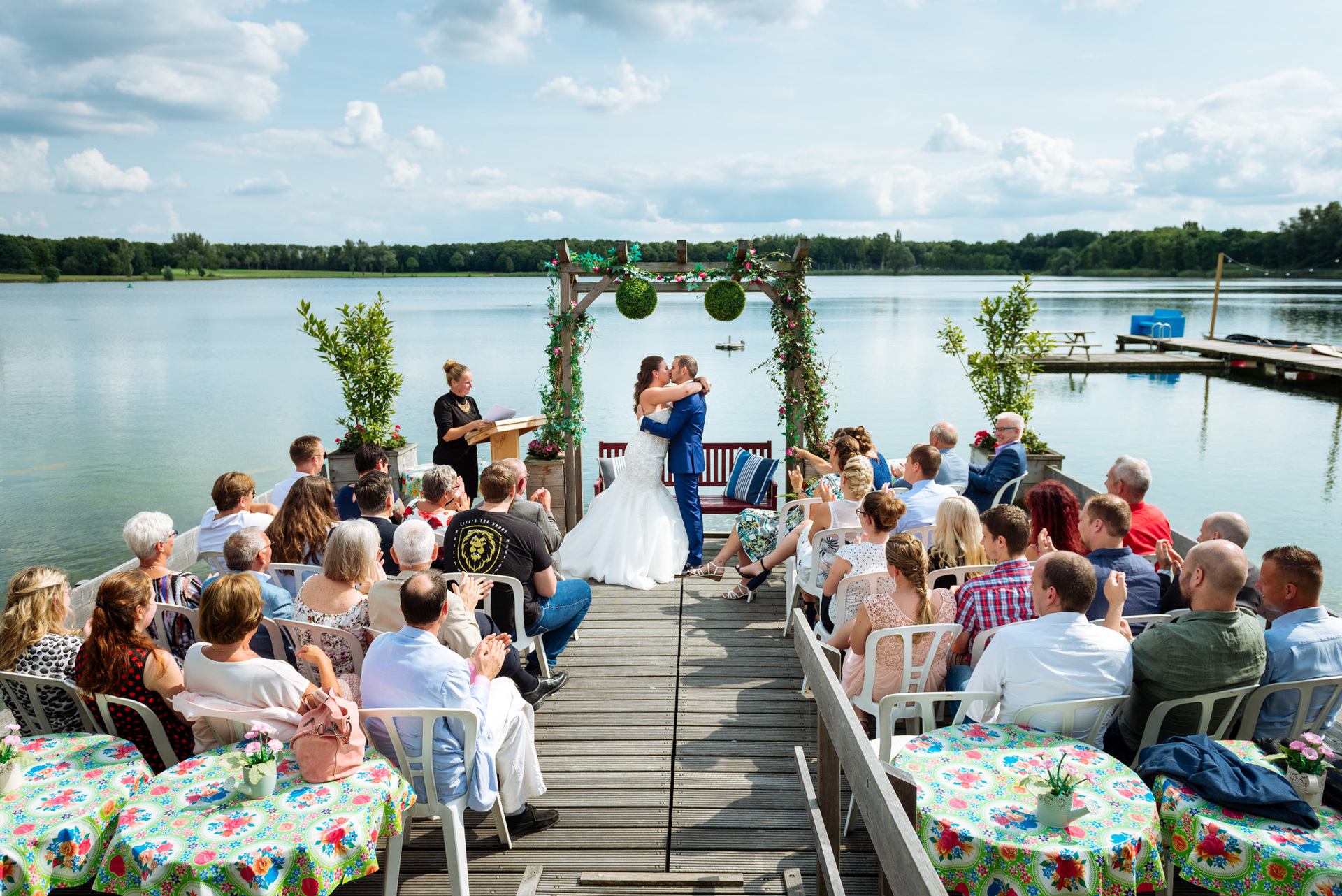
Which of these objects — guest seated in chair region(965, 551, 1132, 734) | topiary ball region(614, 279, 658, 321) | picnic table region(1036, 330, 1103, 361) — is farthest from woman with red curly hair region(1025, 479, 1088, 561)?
picnic table region(1036, 330, 1103, 361)

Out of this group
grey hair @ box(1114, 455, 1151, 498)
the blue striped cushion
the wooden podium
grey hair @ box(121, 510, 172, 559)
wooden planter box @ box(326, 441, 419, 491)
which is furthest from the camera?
wooden planter box @ box(326, 441, 419, 491)

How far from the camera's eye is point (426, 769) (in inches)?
109

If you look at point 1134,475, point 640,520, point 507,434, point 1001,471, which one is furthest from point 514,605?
point 1001,471

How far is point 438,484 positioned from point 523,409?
1797cm

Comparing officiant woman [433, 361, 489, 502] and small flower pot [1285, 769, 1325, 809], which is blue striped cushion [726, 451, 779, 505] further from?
small flower pot [1285, 769, 1325, 809]

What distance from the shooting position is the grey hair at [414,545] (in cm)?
338

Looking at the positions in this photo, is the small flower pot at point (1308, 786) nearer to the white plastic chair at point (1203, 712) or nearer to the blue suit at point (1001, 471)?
the white plastic chair at point (1203, 712)

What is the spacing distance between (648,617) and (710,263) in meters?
3.74

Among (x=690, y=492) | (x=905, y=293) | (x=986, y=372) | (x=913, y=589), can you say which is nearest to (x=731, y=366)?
(x=986, y=372)

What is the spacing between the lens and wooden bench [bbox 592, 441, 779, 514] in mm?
6945

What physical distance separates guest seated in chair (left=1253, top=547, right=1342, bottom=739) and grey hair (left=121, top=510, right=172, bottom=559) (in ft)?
14.7

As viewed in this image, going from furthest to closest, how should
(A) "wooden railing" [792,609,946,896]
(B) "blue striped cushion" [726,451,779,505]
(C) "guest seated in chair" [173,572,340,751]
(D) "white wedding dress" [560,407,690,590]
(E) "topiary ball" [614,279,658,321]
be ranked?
(E) "topiary ball" [614,279,658,321]
(B) "blue striped cushion" [726,451,779,505]
(D) "white wedding dress" [560,407,690,590]
(C) "guest seated in chair" [173,572,340,751]
(A) "wooden railing" [792,609,946,896]

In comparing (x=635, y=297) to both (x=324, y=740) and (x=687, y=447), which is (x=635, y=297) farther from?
(x=324, y=740)

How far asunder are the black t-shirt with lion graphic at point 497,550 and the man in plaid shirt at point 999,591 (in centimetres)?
203
